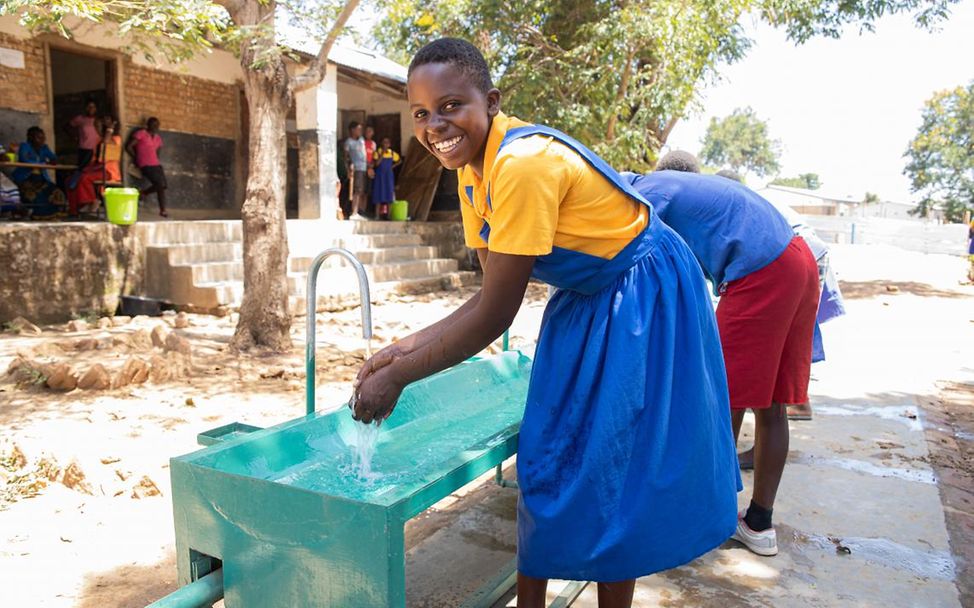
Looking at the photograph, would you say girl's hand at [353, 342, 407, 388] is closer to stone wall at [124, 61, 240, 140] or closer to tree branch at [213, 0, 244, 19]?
tree branch at [213, 0, 244, 19]

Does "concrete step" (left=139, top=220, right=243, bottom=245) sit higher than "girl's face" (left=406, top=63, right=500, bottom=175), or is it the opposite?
"girl's face" (left=406, top=63, right=500, bottom=175)

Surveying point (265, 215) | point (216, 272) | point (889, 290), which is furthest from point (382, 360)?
point (889, 290)

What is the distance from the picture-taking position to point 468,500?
309cm

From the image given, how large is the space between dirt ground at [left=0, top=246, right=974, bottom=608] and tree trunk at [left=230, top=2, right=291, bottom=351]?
268 millimetres

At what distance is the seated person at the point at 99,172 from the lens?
9023mm

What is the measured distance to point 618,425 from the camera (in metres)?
1.51

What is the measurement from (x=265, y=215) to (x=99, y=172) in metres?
4.66

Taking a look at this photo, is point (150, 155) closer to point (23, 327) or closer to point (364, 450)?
point (23, 327)

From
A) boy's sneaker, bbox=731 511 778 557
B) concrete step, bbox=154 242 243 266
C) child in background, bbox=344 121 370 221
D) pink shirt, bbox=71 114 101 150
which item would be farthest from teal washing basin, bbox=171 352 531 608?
child in background, bbox=344 121 370 221

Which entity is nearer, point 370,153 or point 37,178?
point 37,178

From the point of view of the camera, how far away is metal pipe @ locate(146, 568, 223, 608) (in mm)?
1485

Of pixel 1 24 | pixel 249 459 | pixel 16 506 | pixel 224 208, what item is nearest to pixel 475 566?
pixel 249 459

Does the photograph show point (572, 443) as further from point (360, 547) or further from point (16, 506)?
point (16, 506)

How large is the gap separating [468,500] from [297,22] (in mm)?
4160
